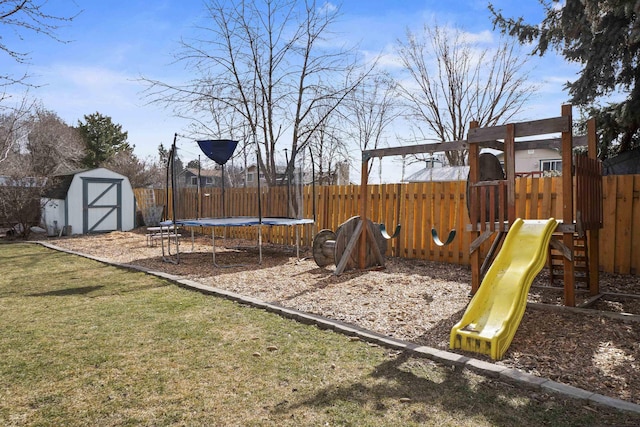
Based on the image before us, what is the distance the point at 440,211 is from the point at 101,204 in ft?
40.7

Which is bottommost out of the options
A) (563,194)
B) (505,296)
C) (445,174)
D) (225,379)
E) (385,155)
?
(225,379)

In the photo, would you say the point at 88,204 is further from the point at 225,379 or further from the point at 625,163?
the point at 625,163

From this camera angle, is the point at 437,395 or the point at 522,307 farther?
the point at 522,307

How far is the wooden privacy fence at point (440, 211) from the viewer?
666 cm

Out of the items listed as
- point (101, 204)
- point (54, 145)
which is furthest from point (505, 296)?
point (54, 145)

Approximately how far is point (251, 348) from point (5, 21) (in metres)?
4.03

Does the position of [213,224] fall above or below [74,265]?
above

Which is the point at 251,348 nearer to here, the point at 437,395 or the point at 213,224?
the point at 437,395

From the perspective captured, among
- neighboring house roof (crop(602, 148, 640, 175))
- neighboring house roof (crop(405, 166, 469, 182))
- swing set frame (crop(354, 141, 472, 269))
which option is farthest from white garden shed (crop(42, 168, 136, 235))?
neighboring house roof (crop(602, 148, 640, 175))

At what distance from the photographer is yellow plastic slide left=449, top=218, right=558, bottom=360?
3.49 meters

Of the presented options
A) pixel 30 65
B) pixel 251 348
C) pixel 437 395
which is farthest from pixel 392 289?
pixel 30 65

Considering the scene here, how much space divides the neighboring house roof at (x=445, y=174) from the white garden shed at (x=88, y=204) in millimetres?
14248

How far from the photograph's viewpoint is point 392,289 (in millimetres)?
5914

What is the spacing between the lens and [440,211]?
827 centimetres
